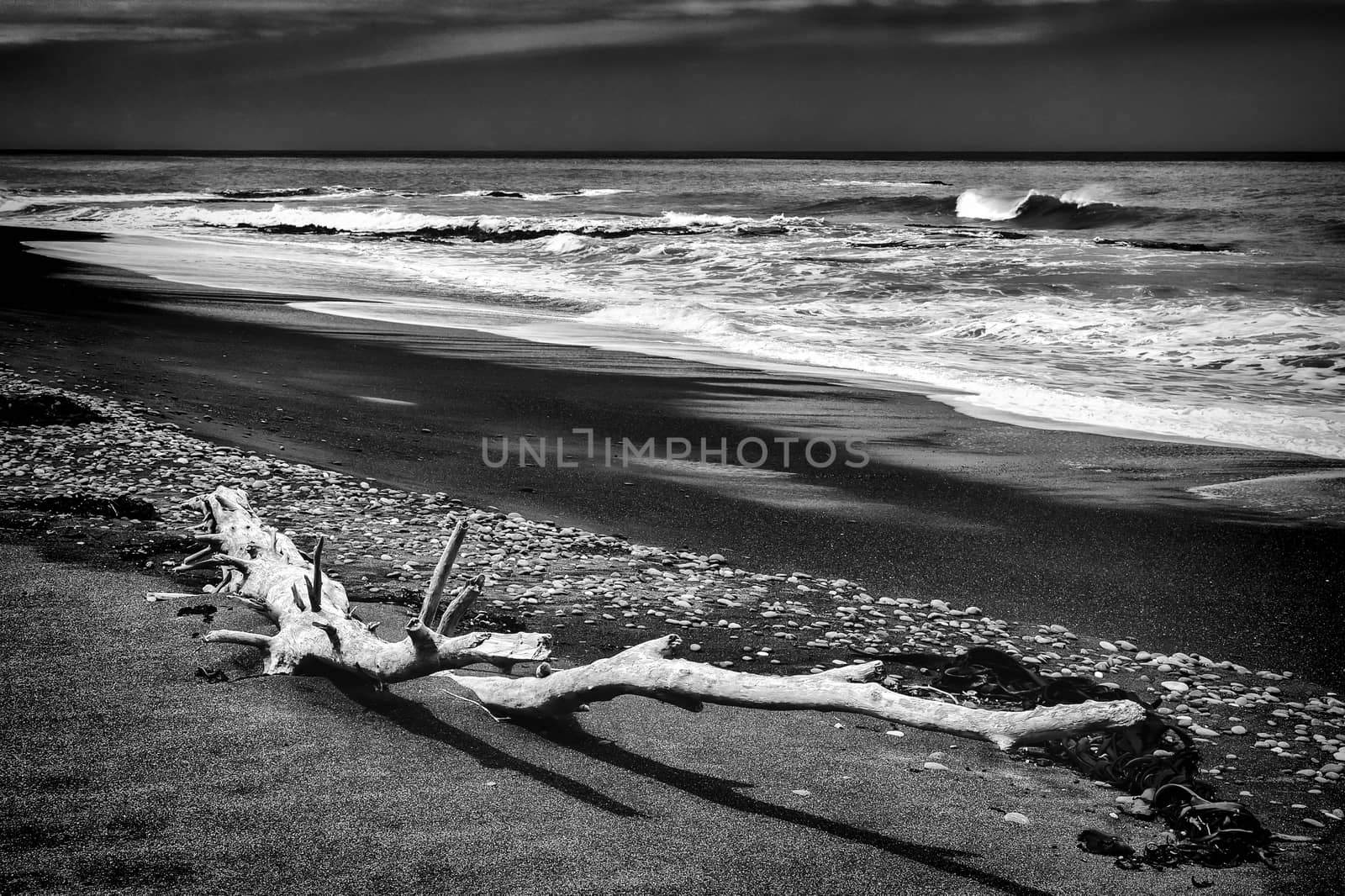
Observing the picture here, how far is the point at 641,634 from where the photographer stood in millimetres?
4250

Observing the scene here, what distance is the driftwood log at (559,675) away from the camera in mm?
2773

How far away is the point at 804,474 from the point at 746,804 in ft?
13.4

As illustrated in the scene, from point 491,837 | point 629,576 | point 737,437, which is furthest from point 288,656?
point 737,437

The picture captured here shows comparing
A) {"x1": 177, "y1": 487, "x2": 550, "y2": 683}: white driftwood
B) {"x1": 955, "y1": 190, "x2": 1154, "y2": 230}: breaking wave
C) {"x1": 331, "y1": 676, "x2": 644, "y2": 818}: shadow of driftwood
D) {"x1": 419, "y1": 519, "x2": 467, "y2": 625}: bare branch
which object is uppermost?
{"x1": 955, "y1": 190, "x2": 1154, "y2": 230}: breaking wave

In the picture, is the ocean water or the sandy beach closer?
the sandy beach

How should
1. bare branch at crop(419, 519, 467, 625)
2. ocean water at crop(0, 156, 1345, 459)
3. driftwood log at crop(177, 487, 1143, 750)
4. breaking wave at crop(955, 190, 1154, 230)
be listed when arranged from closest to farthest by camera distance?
driftwood log at crop(177, 487, 1143, 750), bare branch at crop(419, 519, 467, 625), ocean water at crop(0, 156, 1345, 459), breaking wave at crop(955, 190, 1154, 230)

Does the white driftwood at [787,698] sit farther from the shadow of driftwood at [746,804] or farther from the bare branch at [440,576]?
the bare branch at [440,576]

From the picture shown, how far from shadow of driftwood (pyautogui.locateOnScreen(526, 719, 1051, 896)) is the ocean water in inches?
A: 250

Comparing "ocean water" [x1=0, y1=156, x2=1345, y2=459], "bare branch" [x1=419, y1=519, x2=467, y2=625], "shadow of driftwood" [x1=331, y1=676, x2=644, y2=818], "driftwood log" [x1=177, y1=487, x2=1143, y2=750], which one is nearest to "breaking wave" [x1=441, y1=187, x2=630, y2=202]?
"ocean water" [x1=0, y1=156, x2=1345, y2=459]

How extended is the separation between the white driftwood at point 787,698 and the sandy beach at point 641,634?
225mm

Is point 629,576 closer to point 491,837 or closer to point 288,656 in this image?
point 288,656

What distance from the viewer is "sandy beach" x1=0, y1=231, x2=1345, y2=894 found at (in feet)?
8.77

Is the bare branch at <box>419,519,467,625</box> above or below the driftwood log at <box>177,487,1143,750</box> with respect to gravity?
above

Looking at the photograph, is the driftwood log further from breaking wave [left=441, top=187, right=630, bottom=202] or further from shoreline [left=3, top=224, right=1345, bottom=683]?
breaking wave [left=441, top=187, right=630, bottom=202]
